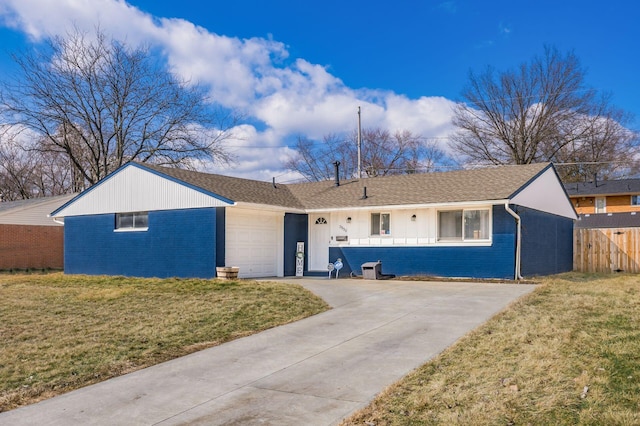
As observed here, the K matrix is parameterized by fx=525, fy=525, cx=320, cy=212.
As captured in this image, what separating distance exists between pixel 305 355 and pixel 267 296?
475cm

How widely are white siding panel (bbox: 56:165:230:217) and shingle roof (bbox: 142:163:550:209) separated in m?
0.37

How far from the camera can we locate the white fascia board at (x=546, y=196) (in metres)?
16.7

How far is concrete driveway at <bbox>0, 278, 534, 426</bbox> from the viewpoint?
5.12 meters

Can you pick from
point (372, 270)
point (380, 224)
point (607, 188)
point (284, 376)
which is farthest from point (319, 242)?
point (607, 188)

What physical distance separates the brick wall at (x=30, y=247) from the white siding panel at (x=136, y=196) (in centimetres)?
723

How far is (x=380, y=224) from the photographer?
18.3 metres

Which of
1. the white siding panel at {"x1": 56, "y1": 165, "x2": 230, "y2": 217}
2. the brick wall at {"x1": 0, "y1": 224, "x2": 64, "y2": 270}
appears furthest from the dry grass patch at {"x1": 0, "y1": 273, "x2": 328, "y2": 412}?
the brick wall at {"x1": 0, "y1": 224, "x2": 64, "y2": 270}

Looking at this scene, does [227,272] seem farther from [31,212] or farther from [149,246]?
[31,212]

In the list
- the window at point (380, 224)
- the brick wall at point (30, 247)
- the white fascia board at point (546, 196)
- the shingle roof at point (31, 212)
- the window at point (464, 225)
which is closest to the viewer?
the window at point (464, 225)

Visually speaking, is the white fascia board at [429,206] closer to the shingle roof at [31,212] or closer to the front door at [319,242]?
the front door at [319,242]

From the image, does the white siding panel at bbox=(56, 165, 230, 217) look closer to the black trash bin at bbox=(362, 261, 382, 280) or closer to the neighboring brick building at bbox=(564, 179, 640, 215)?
the black trash bin at bbox=(362, 261, 382, 280)

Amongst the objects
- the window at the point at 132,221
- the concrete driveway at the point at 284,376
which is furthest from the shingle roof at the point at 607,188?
the concrete driveway at the point at 284,376

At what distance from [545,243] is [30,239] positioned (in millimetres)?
24445

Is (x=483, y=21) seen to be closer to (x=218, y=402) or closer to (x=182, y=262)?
(x=182, y=262)
